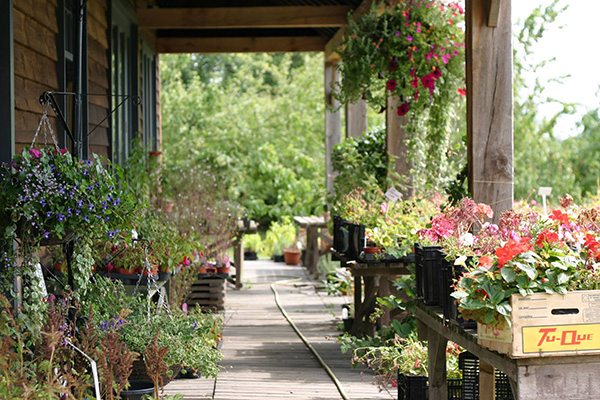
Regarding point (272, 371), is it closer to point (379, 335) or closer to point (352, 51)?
point (379, 335)

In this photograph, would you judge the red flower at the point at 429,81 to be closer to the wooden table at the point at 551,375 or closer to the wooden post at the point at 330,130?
the wooden table at the point at 551,375

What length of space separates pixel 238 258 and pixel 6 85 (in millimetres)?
6489

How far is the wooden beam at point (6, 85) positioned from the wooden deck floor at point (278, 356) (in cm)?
158

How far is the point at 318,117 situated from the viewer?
62.4ft

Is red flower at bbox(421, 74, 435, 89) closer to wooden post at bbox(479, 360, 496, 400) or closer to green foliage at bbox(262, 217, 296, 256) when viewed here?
wooden post at bbox(479, 360, 496, 400)

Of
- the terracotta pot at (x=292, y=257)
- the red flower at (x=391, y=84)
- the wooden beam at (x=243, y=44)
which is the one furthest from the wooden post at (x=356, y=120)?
the red flower at (x=391, y=84)

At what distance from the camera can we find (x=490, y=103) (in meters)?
5.07

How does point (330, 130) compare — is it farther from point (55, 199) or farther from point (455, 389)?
point (55, 199)

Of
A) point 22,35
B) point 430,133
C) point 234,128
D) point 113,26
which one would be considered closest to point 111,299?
point 22,35

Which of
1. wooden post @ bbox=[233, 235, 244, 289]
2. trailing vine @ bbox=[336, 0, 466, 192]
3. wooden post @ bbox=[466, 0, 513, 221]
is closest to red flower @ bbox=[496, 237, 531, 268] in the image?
wooden post @ bbox=[466, 0, 513, 221]

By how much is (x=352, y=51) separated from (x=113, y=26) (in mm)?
2197

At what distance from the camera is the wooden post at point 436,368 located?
4332mm

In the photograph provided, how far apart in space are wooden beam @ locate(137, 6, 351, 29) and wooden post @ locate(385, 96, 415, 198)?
213 cm

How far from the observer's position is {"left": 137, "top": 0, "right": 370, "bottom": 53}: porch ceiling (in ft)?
33.0
